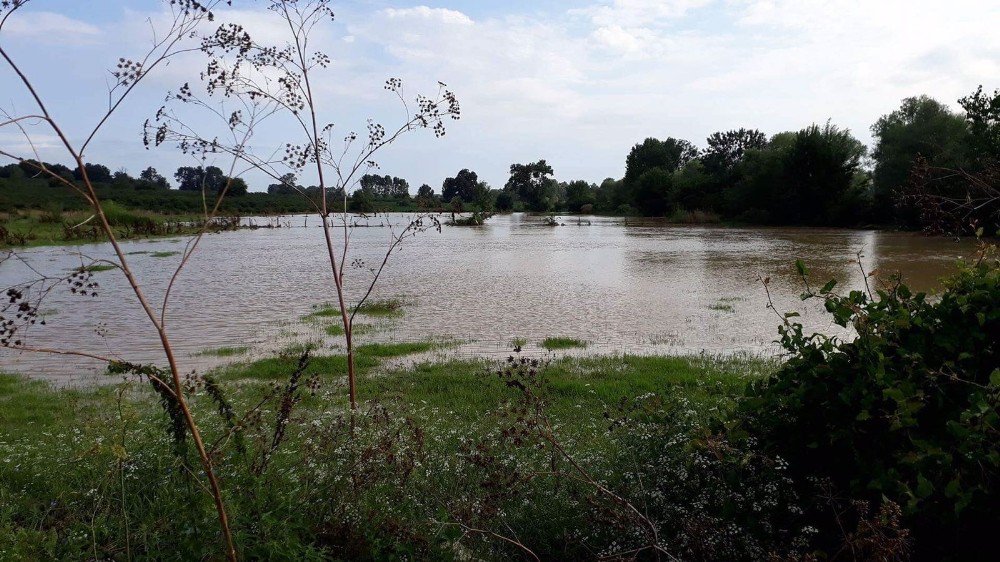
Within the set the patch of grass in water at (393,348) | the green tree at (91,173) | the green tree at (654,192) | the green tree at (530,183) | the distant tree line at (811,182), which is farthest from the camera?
the green tree at (530,183)

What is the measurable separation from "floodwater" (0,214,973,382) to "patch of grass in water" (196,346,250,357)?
0.49 ft

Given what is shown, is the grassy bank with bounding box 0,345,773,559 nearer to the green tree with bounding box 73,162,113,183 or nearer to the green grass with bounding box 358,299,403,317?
the green tree with bounding box 73,162,113,183

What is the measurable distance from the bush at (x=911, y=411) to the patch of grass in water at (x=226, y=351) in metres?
8.10

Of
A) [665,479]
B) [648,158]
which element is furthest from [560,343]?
[648,158]

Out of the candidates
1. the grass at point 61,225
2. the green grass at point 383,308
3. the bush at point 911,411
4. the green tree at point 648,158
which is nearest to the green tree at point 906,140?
the green grass at point 383,308

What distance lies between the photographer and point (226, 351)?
945cm

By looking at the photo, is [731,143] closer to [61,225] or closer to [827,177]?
[827,177]

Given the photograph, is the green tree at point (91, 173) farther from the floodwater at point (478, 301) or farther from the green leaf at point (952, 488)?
the green leaf at point (952, 488)

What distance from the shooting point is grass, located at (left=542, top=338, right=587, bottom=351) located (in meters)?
9.32

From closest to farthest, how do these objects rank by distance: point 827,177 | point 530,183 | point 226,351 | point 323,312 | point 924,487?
point 924,487, point 226,351, point 323,312, point 827,177, point 530,183

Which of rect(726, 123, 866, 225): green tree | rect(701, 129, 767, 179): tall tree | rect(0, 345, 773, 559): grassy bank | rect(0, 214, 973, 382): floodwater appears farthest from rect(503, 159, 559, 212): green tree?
rect(0, 345, 773, 559): grassy bank

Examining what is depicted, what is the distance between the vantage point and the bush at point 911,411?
2312mm

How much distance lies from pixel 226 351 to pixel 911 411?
9.05m

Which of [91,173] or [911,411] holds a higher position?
[91,173]
